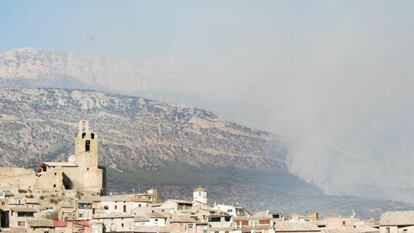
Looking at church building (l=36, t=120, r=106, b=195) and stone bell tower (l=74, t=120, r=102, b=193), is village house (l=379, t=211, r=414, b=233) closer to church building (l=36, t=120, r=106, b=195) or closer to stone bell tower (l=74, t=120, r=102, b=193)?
church building (l=36, t=120, r=106, b=195)

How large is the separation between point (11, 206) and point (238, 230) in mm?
29838

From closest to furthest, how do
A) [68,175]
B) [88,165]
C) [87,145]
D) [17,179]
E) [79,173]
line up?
[17,179] < [68,175] < [88,165] < [79,173] < [87,145]

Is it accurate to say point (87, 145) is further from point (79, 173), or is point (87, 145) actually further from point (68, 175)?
point (68, 175)

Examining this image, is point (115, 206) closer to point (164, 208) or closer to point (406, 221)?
point (164, 208)

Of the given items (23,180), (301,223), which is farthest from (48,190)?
(301,223)

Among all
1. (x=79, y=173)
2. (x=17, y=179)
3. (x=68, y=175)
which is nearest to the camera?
(x=17, y=179)

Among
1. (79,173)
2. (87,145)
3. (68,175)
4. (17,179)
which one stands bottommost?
(17,179)

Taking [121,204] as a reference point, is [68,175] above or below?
above

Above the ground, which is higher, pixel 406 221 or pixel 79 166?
pixel 79 166

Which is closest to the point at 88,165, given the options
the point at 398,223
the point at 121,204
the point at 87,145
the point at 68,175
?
the point at 68,175

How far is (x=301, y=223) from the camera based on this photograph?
126812mm

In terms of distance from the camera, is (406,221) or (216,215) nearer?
(406,221)

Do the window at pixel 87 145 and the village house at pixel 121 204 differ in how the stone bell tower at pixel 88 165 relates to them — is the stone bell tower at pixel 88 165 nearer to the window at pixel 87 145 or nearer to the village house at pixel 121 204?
the window at pixel 87 145

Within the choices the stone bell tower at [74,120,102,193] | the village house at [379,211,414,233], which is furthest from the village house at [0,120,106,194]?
the village house at [379,211,414,233]
